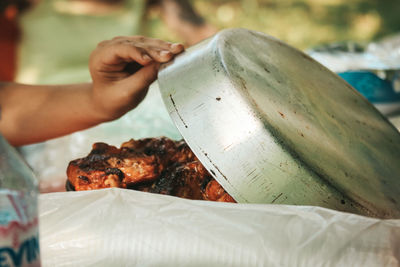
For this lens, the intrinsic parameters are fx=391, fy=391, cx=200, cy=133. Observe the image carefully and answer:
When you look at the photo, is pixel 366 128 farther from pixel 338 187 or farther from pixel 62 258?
pixel 62 258

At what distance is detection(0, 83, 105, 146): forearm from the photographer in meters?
1.13

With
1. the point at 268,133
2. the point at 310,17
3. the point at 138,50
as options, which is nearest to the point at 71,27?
the point at 138,50

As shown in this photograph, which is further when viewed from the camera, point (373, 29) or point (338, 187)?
point (373, 29)

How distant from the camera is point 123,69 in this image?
95 cm

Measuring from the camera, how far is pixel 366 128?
0.89 metres

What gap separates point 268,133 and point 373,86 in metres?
0.93

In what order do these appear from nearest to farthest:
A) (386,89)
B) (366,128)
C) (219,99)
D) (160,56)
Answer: (219,99) → (160,56) → (366,128) → (386,89)

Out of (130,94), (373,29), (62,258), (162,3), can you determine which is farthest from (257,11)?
(62,258)

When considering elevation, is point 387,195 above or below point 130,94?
below

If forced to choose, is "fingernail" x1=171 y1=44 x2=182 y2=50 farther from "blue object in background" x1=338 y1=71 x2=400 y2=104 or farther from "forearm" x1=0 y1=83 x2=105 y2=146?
"blue object in background" x1=338 y1=71 x2=400 y2=104

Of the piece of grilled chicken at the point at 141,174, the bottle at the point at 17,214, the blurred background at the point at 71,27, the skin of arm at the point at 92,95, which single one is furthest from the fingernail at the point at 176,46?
the blurred background at the point at 71,27

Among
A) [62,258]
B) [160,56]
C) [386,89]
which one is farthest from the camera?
[386,89]

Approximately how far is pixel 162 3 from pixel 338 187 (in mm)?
2324

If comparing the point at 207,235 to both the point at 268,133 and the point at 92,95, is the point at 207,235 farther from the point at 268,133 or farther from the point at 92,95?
the point at 92,95
